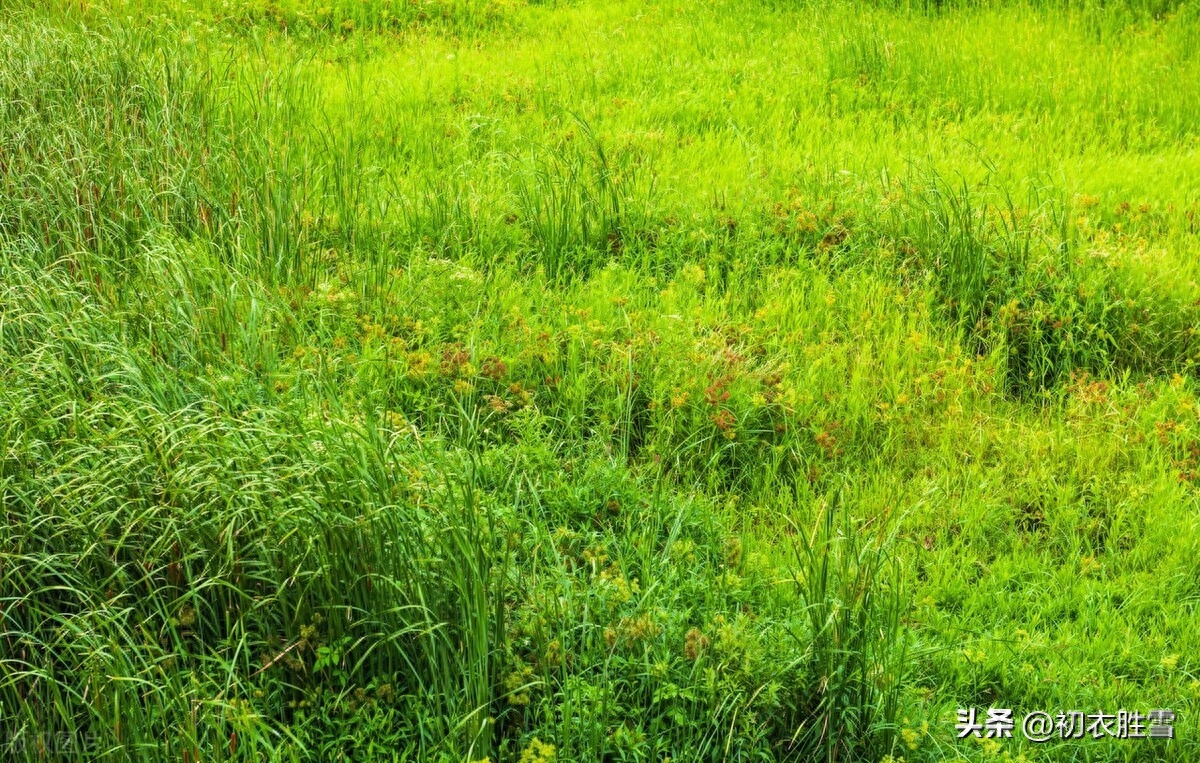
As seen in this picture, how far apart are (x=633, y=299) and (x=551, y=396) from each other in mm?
838

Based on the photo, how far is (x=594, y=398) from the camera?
4629 millimetres

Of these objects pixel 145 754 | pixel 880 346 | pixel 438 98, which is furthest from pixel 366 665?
pixel 438 98

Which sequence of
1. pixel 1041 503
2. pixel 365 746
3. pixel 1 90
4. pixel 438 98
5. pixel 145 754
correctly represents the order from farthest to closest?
pixel 438 98
pixel 1 90
pixel 1041 503
pixel 365 746
pixel 145 754

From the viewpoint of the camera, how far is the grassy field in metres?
Answer: 3.16

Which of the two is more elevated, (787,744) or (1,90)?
(1,90)

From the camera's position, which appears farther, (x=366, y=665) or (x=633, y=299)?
(x=633, y=299)

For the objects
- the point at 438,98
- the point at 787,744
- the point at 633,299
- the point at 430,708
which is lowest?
the point at 787,744

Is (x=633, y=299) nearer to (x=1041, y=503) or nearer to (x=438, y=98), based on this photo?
(x=1041, y=503)

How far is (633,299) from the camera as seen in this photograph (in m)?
5.20

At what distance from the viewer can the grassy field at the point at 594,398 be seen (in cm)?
316

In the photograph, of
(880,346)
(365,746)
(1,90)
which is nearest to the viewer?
(365,746)

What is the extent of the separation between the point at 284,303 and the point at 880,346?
2.67 meters

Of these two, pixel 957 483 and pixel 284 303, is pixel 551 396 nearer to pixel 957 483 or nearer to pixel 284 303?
pixel 284 303

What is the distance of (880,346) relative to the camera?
5.05 m
